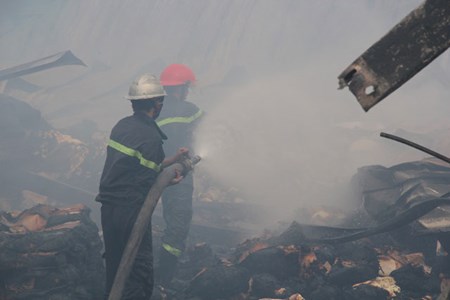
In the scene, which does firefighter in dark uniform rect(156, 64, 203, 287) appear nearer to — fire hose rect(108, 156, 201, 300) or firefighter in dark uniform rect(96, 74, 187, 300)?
firefighter in dark uniform rect(96, 74, 187, 300)

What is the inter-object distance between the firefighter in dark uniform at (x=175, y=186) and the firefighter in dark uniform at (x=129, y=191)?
1.29m

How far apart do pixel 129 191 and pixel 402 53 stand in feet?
8.65

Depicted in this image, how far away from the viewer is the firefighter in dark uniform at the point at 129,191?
3.39 meters

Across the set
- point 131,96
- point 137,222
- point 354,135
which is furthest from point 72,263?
point 354,135

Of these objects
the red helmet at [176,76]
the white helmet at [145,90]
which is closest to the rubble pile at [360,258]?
the white helmet at [145,90]

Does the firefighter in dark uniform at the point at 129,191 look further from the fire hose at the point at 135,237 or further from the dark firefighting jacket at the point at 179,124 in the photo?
the dark firefighting jacket at the point at 179,124

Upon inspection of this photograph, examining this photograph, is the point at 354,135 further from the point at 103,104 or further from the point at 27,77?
the point at 27,77

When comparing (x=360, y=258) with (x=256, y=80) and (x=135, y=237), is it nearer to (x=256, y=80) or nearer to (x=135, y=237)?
(x=135, y=237)

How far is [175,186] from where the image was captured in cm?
509

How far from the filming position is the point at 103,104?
14852 mm

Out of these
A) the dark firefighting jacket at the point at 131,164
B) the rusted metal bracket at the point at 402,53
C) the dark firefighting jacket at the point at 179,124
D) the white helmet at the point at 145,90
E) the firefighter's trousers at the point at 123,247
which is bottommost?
the firefighter's trousers at the point at 123,247

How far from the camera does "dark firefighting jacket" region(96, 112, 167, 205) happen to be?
3459mm

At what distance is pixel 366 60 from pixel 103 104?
1444 centimetres

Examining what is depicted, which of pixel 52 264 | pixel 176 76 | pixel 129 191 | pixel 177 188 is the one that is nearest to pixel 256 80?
pixel 176 76
